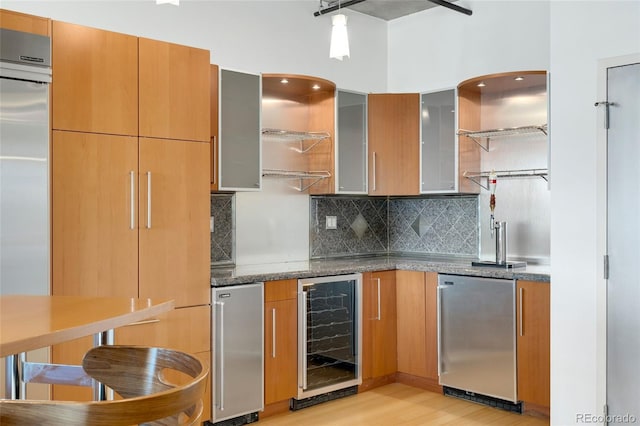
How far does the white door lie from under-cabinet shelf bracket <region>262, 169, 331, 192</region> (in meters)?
2.13

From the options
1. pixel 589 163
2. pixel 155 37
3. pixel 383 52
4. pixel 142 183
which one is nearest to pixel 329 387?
pixel 142 183

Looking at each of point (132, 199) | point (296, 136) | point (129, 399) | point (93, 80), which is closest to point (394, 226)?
point (296, 136)

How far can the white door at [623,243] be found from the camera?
2965 millimetres

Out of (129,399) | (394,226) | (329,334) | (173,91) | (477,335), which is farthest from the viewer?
(394,226)

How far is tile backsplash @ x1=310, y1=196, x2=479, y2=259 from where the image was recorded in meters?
4.91

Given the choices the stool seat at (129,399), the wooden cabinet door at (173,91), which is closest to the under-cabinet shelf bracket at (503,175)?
the wooden cabinet door at (173,91)

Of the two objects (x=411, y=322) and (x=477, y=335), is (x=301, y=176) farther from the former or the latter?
(x=477, y=335)

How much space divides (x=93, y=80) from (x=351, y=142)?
218 centimetres

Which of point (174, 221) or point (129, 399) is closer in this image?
point (129, 399)

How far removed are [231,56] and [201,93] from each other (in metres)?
1.03

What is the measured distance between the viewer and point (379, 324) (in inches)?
177

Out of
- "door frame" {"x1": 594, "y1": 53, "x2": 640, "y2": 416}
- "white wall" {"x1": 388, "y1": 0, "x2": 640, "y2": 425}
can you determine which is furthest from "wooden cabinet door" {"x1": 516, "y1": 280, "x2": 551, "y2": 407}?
"door frame" {"x1": 594, "y1": 53, "x2": 640, "y2": 416}

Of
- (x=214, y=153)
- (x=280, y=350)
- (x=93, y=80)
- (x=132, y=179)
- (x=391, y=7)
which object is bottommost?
(x=280, y=350)

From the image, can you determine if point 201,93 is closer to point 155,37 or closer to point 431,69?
point 155,37
